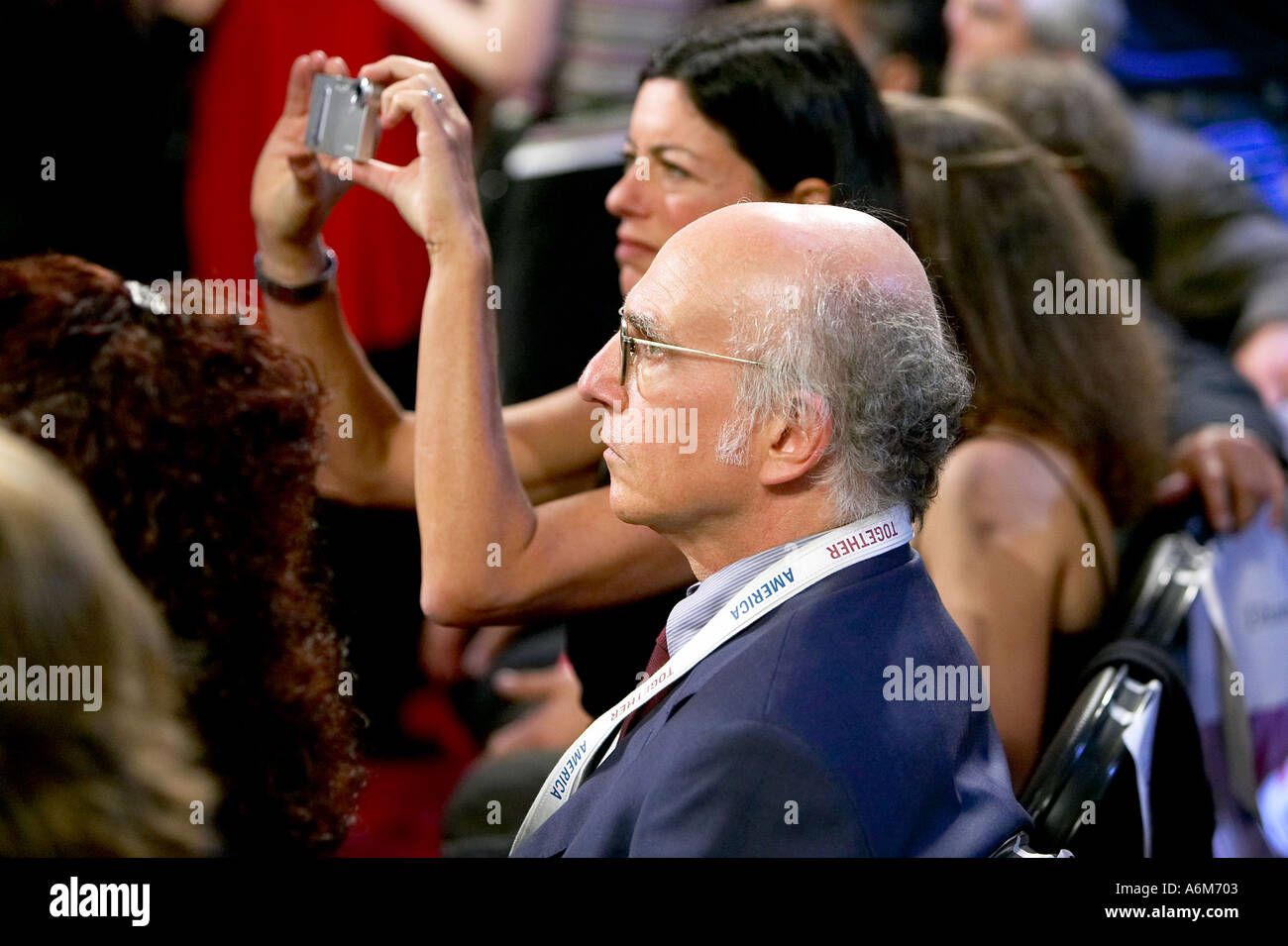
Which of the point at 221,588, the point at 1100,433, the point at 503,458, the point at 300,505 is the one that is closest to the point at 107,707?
the point at 221,588

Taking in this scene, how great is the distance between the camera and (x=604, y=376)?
1512 mm

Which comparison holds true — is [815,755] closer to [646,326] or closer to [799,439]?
[799,439]

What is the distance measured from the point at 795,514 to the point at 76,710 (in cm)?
71

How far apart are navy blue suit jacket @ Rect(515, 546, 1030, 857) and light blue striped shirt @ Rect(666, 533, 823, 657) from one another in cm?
6

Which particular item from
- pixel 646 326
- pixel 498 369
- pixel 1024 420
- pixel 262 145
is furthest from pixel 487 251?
pixel 262 145

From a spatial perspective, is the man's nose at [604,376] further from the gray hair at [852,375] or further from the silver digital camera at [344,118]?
the silver digital camera at [344,118]

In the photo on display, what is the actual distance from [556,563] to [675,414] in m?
0.40

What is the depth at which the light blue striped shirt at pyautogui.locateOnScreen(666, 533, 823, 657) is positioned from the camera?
4.60 ft

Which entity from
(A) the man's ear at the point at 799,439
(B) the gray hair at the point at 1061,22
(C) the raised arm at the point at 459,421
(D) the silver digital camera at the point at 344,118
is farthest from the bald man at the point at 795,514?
(B) the gray hair at the point at 1061,22

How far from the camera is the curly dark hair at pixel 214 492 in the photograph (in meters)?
1.42

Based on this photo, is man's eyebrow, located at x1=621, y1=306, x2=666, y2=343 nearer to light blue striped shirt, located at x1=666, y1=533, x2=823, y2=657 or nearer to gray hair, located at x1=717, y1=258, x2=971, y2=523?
gray hair, located at x1=717, y1=258, x2=971, y2=523

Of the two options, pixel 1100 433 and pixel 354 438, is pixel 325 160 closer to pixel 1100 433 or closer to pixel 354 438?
pixel 354 438

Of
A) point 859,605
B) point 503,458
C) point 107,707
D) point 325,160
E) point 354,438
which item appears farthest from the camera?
point 354,438

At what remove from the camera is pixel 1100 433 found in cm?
228
